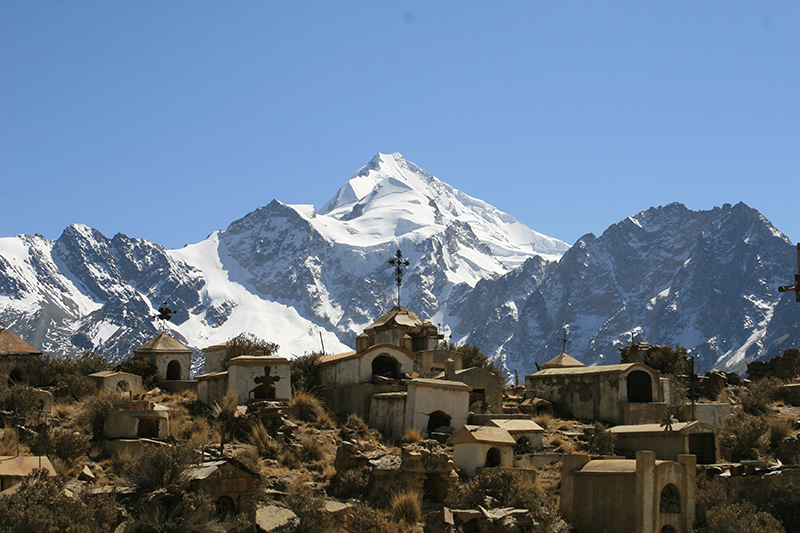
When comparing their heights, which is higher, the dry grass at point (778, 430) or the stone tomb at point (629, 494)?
the dry grass at point (778, 430)

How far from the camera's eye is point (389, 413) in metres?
31.5

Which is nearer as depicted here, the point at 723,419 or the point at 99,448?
the point at 99,448

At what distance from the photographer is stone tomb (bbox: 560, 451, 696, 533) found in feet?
75.2

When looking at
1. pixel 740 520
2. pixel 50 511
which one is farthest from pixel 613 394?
pixel 50 511

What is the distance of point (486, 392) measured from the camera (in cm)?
3562

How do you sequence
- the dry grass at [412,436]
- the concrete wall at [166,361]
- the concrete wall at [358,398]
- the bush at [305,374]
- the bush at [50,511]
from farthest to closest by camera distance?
the concrete wall at [166,361] → the bush at [305,374] → the concrete wall at [358,398] → the dry grass at [412,436] → the bush at [50,511]

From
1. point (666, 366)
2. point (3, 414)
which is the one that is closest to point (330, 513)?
point (3, 414)

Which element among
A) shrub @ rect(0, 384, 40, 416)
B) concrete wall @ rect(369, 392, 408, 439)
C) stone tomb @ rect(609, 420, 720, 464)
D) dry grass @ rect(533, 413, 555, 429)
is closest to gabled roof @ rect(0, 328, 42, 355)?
shrub @ rect(0, 384, 40, 416)

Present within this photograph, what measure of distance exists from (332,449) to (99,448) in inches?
284

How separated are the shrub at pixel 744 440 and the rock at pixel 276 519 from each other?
54.0 ft

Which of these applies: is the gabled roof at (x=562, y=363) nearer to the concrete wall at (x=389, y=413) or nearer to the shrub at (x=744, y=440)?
the shrub at (x=744, y=440)

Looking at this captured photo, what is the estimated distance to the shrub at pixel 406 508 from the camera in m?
22.2

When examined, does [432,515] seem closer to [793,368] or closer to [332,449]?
[332,449]

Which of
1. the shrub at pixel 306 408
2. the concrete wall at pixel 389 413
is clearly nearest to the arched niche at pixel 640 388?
the concrete wall at pixel 389 413
